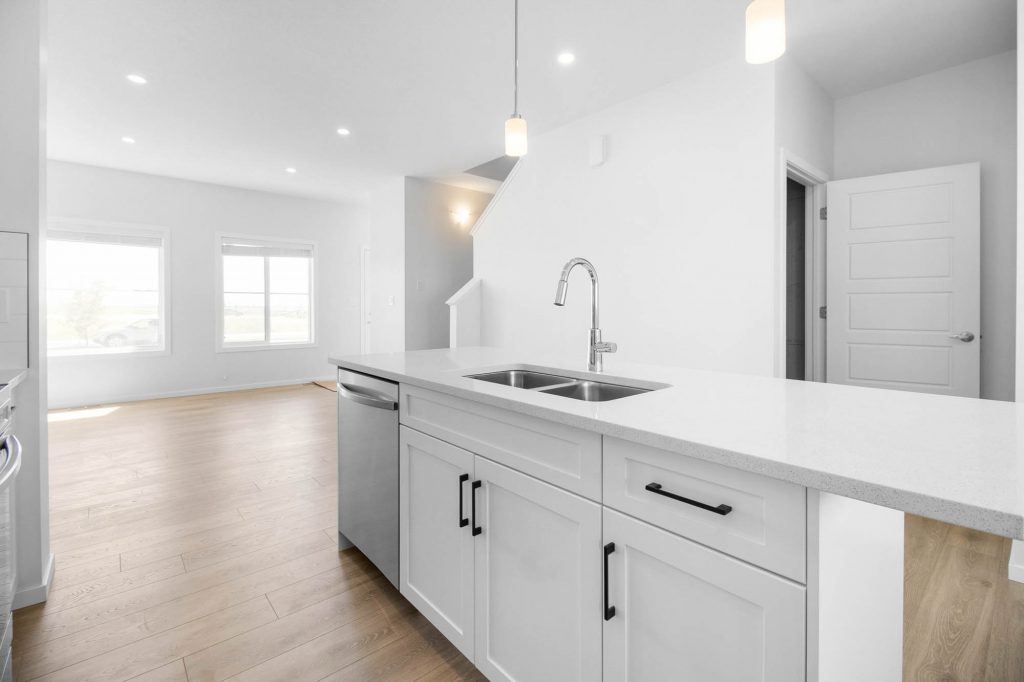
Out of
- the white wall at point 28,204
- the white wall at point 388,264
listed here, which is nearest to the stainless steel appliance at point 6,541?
the white wall at point 28,204

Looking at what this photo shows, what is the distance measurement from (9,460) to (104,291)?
5.54 metres

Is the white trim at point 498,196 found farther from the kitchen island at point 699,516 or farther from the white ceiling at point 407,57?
the kitchen island at point 699,516

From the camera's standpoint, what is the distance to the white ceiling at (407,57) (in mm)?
2723

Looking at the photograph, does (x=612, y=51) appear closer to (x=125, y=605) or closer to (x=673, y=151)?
(x=673, y=151)

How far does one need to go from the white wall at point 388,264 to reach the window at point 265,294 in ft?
3.99

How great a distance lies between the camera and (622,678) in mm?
1016

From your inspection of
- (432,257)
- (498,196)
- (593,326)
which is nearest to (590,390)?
(593,326)

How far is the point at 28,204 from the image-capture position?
188 cm

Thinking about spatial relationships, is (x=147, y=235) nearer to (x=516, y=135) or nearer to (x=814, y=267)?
(x=516, y=135)

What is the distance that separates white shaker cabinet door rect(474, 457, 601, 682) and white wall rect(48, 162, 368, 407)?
20.2ft

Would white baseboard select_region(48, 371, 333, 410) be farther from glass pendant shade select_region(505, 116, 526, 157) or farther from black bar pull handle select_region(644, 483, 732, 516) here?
black bar pull handle select_region(644, 483, 732, 516)

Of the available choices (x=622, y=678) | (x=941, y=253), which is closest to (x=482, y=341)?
(x=941, y=253)

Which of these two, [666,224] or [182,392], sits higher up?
[666,224]

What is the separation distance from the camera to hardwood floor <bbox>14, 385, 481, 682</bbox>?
1.55m
